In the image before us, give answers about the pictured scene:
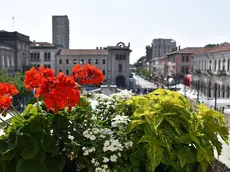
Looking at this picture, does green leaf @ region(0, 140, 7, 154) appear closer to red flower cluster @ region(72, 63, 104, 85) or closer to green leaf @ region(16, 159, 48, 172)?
green leaf @ region(16, 159, 48, 172)

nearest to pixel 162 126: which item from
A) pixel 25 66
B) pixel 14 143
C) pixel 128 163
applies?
pixel 128 163

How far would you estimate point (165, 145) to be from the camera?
378 centimetres

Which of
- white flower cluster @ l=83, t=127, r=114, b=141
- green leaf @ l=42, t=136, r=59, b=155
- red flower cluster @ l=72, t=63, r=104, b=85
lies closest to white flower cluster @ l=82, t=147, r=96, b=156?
white flower cluster @ l=83, t=127, r=114, b=141

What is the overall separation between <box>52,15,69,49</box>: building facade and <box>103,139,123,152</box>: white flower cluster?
493 feet

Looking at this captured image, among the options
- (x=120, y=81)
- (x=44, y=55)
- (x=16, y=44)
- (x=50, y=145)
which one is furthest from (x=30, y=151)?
(x=44, y=55)

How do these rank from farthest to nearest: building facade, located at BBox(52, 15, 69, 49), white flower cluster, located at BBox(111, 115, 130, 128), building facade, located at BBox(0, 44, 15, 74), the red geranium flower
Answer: building facade, located at BBox(52, 15, 69, 49) < building facade, located at BBox(0, 44, 15, 74) < white flower cluster, located at BBox(111, 115, 130, 128) < the red geranium flower

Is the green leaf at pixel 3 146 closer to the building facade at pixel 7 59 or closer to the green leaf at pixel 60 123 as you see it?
the green leaf at pixel 60 123

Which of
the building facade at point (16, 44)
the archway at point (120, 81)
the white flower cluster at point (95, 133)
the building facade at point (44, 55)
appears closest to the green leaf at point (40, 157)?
the white flower cluster at point (95, 133)

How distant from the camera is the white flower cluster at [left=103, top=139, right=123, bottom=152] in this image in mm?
3682

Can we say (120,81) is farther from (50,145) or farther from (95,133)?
(50,145)

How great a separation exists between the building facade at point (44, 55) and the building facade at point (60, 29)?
86022 mm

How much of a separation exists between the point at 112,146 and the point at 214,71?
40.6 meters

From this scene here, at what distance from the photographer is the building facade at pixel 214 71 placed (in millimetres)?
37625

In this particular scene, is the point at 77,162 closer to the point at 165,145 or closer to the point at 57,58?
the point at 165,145
